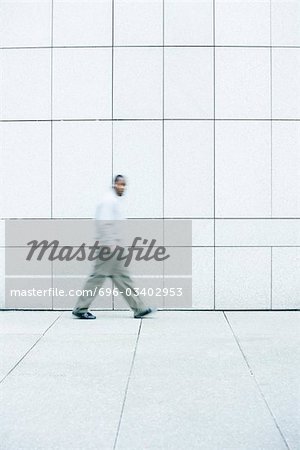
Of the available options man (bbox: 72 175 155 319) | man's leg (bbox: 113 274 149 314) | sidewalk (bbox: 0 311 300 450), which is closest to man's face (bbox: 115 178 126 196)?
man (bbox: 72 175 155 319)

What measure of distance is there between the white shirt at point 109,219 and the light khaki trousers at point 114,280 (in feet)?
0.92

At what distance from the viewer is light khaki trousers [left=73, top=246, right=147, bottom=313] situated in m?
9.91

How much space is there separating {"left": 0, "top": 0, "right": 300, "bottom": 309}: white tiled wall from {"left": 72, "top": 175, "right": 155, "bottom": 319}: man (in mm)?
909

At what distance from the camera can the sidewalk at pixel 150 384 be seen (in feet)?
16.4

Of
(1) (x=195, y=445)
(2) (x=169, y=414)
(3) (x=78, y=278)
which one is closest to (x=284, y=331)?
(3) (x=78, y=278)

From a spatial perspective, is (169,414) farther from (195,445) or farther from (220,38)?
(220,38)

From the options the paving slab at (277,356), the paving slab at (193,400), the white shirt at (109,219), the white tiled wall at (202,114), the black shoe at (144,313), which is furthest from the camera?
the white tiled wall at (202,114)

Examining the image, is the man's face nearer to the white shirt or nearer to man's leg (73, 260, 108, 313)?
the white shirt

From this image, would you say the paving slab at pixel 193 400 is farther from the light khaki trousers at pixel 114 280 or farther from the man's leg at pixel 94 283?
the man's leg at pixel 94 283

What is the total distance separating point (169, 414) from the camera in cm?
552

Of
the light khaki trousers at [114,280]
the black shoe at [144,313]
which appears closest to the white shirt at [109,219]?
the light khaki trousers at [114,280]

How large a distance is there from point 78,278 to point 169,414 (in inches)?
217

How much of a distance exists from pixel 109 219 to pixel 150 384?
3.69m

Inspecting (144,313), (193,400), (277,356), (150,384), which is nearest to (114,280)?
(144,313)
